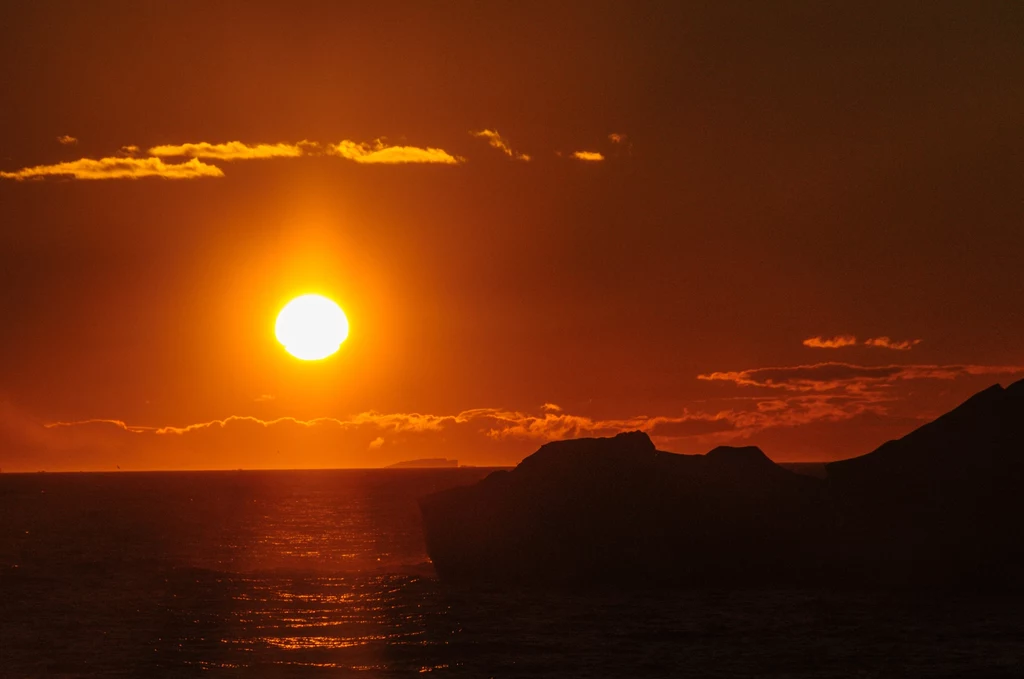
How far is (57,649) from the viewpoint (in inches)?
1810

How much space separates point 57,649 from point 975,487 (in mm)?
48397

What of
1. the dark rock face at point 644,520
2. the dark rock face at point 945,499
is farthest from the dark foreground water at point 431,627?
the dark rock face at point 644,520

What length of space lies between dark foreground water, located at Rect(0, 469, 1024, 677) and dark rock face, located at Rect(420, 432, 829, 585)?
159 inches

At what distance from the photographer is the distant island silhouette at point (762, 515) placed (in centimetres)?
5972

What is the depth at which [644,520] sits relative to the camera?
63.2 m

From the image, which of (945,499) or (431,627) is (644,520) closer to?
(945,499)

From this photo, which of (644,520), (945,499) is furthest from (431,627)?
(945,499)

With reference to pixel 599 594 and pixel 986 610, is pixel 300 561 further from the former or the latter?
pixel 986 610

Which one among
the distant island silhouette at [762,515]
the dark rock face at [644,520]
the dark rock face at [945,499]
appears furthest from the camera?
the dark rock face at [644,520]

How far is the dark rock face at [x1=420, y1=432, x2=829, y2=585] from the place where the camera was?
63.1 meters

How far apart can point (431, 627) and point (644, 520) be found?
1762 centimetres

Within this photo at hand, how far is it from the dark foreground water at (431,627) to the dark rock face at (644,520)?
13.3ft

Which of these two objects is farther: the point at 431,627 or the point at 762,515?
the point at 762,515

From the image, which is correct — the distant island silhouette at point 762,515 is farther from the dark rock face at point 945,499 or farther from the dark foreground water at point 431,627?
the dark foreground water at point 431,627
